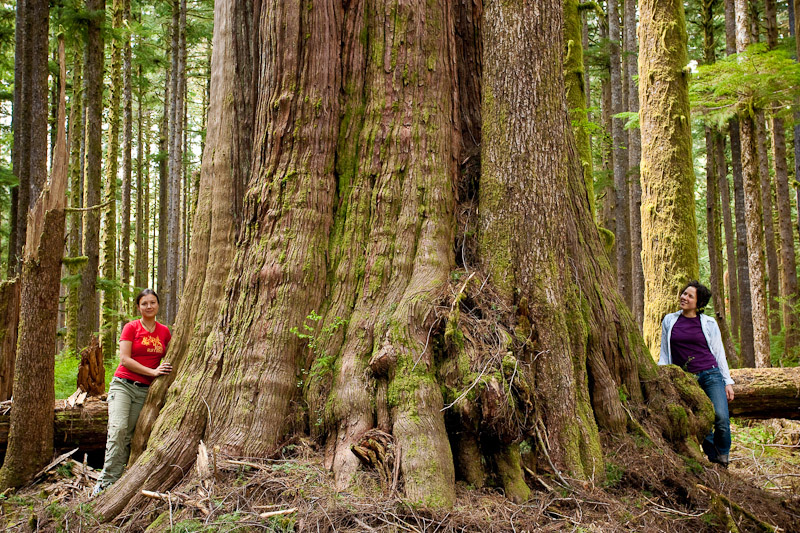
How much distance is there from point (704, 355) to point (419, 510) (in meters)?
4.17

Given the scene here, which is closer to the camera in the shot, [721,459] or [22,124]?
[721,459]

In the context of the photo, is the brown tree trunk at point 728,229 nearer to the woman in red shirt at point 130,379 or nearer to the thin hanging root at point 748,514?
the thin hanging root at point 748,514

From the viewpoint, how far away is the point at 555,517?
3785 mm

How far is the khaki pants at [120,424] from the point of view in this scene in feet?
16.8

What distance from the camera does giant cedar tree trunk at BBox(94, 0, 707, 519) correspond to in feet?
14.3

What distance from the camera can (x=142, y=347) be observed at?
548 centimetres

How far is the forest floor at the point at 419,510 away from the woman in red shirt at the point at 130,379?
14.5 inches

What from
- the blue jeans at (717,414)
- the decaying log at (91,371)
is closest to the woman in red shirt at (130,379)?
the decaying log at (91,371)

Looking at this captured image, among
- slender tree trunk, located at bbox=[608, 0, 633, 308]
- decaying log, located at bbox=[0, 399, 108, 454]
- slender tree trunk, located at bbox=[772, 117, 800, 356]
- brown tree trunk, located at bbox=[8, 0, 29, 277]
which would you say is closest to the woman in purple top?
decaying log, located at bbox=[0, 399, 108, 454]

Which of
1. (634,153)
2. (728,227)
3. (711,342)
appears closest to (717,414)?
(711,342)

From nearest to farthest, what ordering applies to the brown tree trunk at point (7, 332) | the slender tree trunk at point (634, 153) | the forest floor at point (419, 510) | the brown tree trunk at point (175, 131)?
1. the forest floor at point (419, 510)
2. the brown tree trunk at point (7, 332)
3. the slender tree trunk at point (634, 153)
4. the brown tree trunk at point (175, 131)

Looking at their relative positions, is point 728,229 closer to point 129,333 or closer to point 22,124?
point 129,333

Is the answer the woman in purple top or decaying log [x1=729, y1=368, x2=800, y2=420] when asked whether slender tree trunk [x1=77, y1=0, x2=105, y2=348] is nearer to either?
the woman in purple top

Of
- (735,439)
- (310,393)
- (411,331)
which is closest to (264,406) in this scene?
(310,393)
